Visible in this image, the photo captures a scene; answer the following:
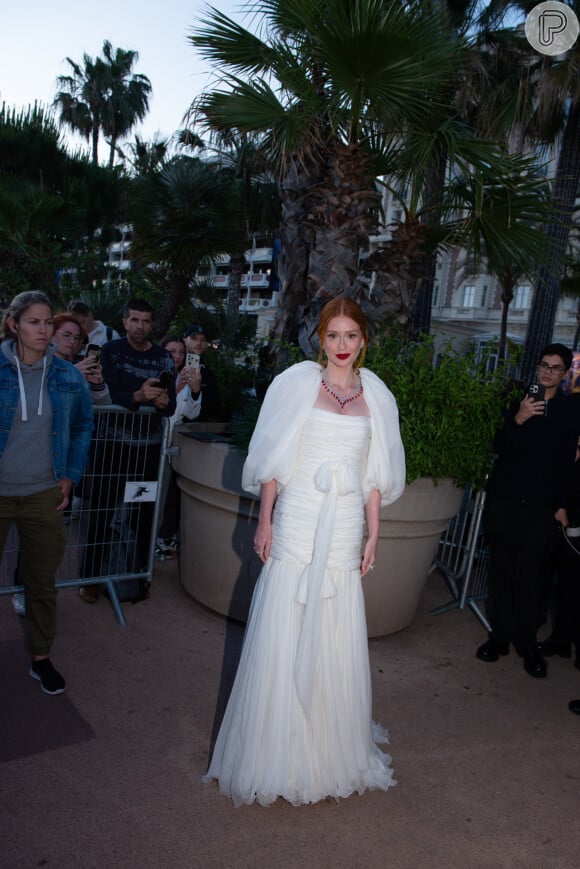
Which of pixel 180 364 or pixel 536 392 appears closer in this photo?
pixel 536 392

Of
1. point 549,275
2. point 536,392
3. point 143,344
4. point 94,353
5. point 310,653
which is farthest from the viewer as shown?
point 549,275

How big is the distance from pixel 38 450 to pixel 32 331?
1.98 feet

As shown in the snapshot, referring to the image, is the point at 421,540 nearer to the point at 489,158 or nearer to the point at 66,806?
the point at 66,806

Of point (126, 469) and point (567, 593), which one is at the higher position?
point (126, 469)

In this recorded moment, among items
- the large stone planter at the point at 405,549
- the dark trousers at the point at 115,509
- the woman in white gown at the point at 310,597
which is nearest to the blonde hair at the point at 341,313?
the woman in white gown at the point at 310,597

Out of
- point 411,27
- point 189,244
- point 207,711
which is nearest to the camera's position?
point 207,711

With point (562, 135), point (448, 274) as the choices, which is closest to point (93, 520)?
point (562, 135)

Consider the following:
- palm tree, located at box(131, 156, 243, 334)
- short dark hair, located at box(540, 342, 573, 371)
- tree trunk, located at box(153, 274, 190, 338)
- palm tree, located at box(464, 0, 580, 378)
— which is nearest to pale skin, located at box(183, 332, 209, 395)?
short dark hair, located at box(540, 342, 573, 371)

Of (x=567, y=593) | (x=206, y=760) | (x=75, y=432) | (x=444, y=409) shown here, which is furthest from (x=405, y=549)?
(x=75, y=432)

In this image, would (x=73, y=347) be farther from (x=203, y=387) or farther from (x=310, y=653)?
(x=310, y=653)

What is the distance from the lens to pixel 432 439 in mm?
4148

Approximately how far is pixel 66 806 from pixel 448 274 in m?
46.3

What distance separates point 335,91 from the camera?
496 centimetres

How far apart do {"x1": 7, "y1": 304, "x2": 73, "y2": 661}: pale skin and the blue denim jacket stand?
0.09 meters
